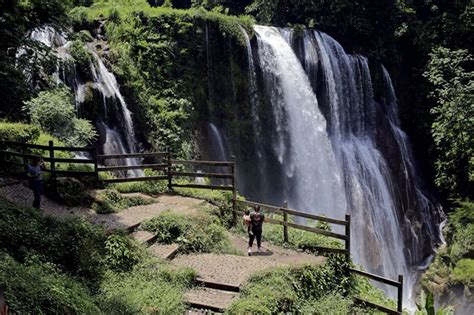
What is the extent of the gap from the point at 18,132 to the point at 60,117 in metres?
1.37

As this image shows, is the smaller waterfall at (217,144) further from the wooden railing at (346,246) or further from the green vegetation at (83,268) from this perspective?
the green vegetation at (83,268)

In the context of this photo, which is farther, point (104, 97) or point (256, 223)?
point (104, 97)

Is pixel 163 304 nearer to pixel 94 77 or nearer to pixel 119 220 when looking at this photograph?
pixel 119 220

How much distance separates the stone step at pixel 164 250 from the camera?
34.4ft

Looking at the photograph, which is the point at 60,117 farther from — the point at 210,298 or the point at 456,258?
the point at 456,258

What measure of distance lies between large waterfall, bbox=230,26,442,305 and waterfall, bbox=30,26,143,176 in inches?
275

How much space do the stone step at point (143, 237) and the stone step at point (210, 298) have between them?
212 centimetres

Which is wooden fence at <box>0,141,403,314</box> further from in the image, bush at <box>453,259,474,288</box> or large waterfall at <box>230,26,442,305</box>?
bush at <box>453,259,474,288</box>

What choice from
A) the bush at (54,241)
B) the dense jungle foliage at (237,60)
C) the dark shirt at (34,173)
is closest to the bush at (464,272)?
the dense jungle foliage at (237,60)

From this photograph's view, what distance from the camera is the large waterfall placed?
73.8 ft

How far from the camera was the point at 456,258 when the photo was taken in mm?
20938

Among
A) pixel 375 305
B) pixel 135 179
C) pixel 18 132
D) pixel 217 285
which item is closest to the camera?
pixel 217 285

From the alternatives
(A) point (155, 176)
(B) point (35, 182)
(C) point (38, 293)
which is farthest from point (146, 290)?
(A) point (155, 176)

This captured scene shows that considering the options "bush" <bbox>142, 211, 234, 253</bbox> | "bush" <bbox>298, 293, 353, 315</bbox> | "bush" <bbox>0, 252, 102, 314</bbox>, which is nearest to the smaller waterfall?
"bush" <bbox>142, 211, 234, 253</bbox>
